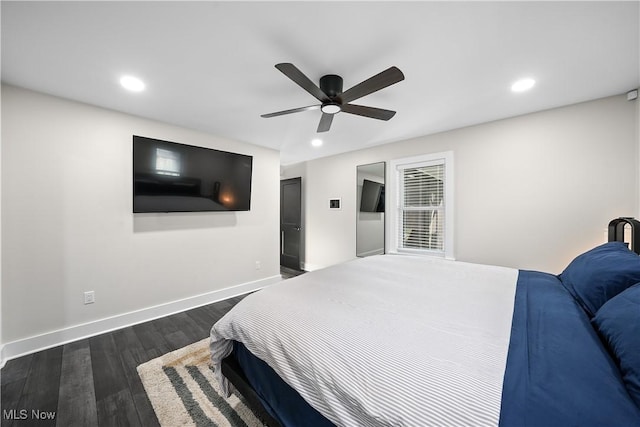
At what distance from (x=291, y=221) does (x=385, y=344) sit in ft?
15.0

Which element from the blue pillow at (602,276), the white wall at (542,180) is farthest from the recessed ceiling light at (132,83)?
the blue pillow at (602,276)

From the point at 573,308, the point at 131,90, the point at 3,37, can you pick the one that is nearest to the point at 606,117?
the point at 573,308

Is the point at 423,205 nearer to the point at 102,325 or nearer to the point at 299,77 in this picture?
the point at 299,77

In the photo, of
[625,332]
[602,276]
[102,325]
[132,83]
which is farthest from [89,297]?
[602,276]

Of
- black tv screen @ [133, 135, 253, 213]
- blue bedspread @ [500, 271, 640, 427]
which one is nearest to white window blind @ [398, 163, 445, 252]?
blue bedspread @ [500, 271, 640, 427]

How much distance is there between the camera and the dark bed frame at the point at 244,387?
1198mm

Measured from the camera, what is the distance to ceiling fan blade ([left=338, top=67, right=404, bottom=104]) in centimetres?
154

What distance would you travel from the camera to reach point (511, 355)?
35.0 inches

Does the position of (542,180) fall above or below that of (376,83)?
below

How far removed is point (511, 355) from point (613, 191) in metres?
2.71

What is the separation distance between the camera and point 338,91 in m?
1.99

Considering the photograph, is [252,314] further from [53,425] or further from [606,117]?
[606,117]

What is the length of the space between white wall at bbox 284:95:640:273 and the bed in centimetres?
103

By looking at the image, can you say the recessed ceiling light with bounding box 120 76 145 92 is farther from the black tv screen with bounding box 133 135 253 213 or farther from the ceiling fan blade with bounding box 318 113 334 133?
the ceiling fan blade with bounding box 318 113 334 133
